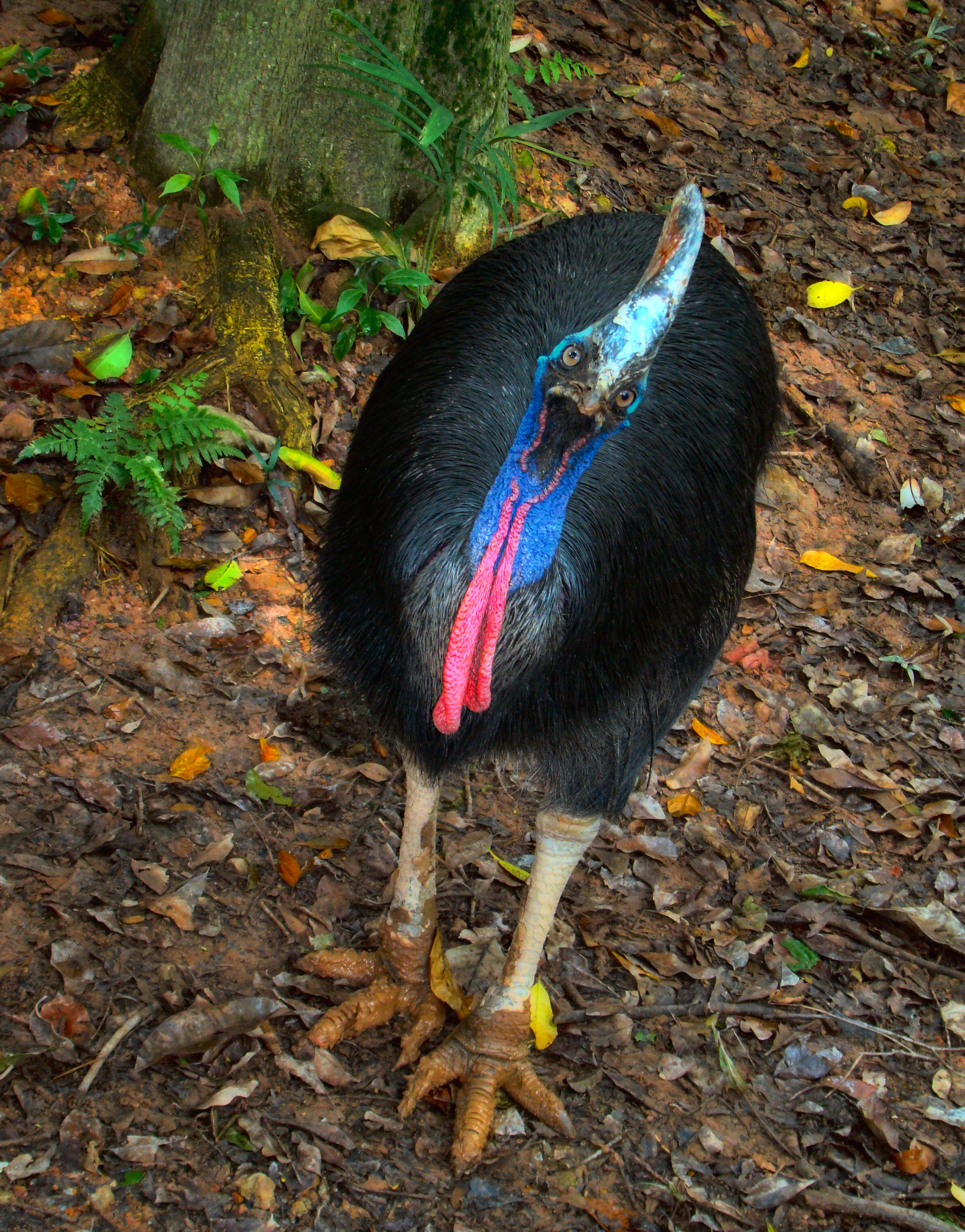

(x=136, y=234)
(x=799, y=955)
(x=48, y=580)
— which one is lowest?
(x=799, y=955)

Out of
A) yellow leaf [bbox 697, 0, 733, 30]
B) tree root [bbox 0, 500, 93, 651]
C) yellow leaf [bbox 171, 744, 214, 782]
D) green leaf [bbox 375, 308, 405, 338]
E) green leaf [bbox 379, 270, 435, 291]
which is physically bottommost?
yellow leaf [bbox 171, 744, 214, 782]

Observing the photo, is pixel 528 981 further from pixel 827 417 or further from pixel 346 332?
pixel 827 417

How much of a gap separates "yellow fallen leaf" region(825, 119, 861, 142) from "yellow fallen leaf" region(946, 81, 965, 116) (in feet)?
3.15

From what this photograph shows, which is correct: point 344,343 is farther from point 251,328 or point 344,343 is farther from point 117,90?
point 117,90

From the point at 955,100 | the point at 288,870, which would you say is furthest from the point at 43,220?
the point at 955,100

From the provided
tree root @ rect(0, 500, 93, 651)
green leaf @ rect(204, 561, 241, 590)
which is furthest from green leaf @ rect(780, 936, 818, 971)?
tree root @ rect(0, 500, 93, 651)

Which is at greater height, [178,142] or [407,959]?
[178,142]

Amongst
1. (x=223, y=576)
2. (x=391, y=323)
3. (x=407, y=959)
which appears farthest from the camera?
(x=391, y=323)

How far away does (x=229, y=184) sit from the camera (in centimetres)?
401

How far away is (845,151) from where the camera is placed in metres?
6.98

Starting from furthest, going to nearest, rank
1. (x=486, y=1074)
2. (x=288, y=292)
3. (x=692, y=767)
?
(x=288, y=292), (x=692, y=767), (x=486, y=1074)

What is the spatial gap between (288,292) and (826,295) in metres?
2.91

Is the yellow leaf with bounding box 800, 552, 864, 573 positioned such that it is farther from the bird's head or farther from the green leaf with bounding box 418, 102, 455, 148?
the bird's head

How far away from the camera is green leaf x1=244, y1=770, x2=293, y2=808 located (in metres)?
3.41
